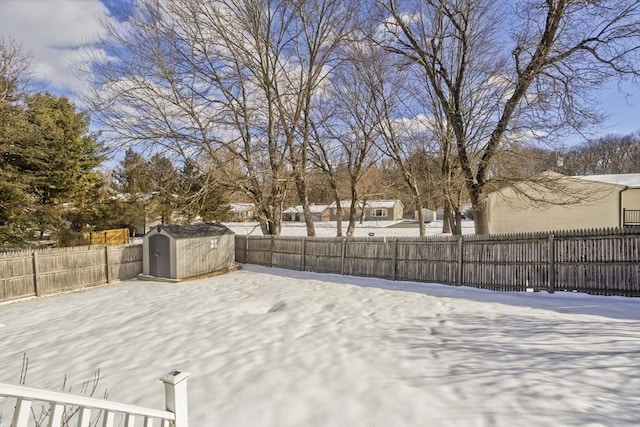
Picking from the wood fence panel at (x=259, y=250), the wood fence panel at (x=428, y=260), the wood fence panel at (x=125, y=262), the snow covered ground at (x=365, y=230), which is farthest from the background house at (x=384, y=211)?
the wood fence panel at (x=428, y=260)

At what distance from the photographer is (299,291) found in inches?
334

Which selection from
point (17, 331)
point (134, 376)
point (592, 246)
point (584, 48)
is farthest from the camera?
point (584, 48)

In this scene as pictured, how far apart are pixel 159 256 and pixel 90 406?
1002 centimetres

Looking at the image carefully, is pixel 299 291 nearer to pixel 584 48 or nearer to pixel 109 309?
pixel 109 309

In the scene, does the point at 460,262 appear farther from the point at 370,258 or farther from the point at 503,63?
the point at 503,63

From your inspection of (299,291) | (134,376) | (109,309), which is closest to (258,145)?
(299,291)

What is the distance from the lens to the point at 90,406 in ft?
5.32

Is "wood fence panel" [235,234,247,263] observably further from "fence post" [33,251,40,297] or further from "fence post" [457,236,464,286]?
"fence post" [457,236,464,286]

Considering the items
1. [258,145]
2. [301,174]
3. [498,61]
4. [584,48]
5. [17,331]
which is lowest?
[17,331]

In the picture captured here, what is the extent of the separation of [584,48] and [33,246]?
1909 centimetres

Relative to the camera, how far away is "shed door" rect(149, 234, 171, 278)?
34.8ft

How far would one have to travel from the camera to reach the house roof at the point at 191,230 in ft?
34.7

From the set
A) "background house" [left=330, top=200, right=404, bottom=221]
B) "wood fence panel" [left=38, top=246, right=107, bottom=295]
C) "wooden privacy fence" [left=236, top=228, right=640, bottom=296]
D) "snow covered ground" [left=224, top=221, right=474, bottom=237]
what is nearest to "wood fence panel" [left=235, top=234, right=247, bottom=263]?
"wooden privacy fence" [left=236, top=228, right=640, bottom=296]

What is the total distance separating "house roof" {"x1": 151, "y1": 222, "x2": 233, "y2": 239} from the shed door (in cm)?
28
